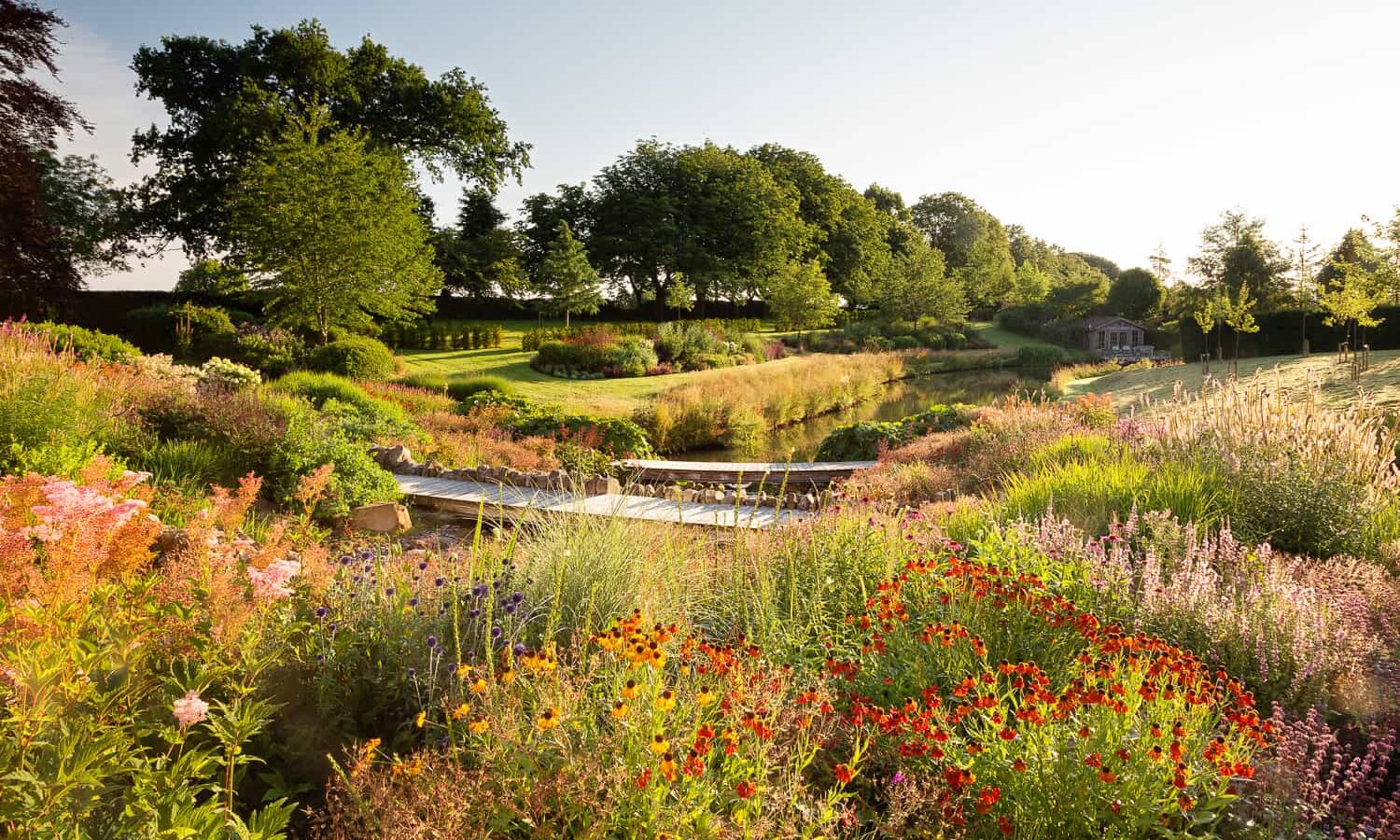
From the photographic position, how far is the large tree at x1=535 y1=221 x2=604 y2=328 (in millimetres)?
31531

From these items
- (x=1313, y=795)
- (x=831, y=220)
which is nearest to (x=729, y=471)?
(x=1313, y=795)

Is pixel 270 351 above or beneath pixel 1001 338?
beneath

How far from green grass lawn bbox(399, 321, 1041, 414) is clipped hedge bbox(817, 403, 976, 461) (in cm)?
473

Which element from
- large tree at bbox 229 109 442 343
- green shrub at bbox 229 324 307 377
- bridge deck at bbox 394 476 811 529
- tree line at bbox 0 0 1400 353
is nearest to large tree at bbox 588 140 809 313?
tree line at bbox 0 0 1400 353

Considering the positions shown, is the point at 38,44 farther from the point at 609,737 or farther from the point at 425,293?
the point at 609,737

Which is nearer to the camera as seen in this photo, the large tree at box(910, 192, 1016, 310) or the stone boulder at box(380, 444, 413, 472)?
the stone boulder at box(380, 444, 413, 472)

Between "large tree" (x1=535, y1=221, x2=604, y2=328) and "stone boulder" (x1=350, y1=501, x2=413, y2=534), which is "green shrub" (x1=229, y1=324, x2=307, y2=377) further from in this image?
"large tree" (x1=535, y1=221, x2=604, y2=328)

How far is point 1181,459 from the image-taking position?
5953mm

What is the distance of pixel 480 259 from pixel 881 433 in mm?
29391

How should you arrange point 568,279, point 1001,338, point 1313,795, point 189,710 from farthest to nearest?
point 1001,338 → point 568,279 → point 1313,795 → point 189,710

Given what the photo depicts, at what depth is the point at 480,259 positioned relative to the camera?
37094mm

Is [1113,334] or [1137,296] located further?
[1137,296]

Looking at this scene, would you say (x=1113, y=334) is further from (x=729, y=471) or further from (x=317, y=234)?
(x=317, y=234)

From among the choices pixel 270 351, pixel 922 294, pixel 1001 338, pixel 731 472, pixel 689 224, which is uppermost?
pixel 689 224
